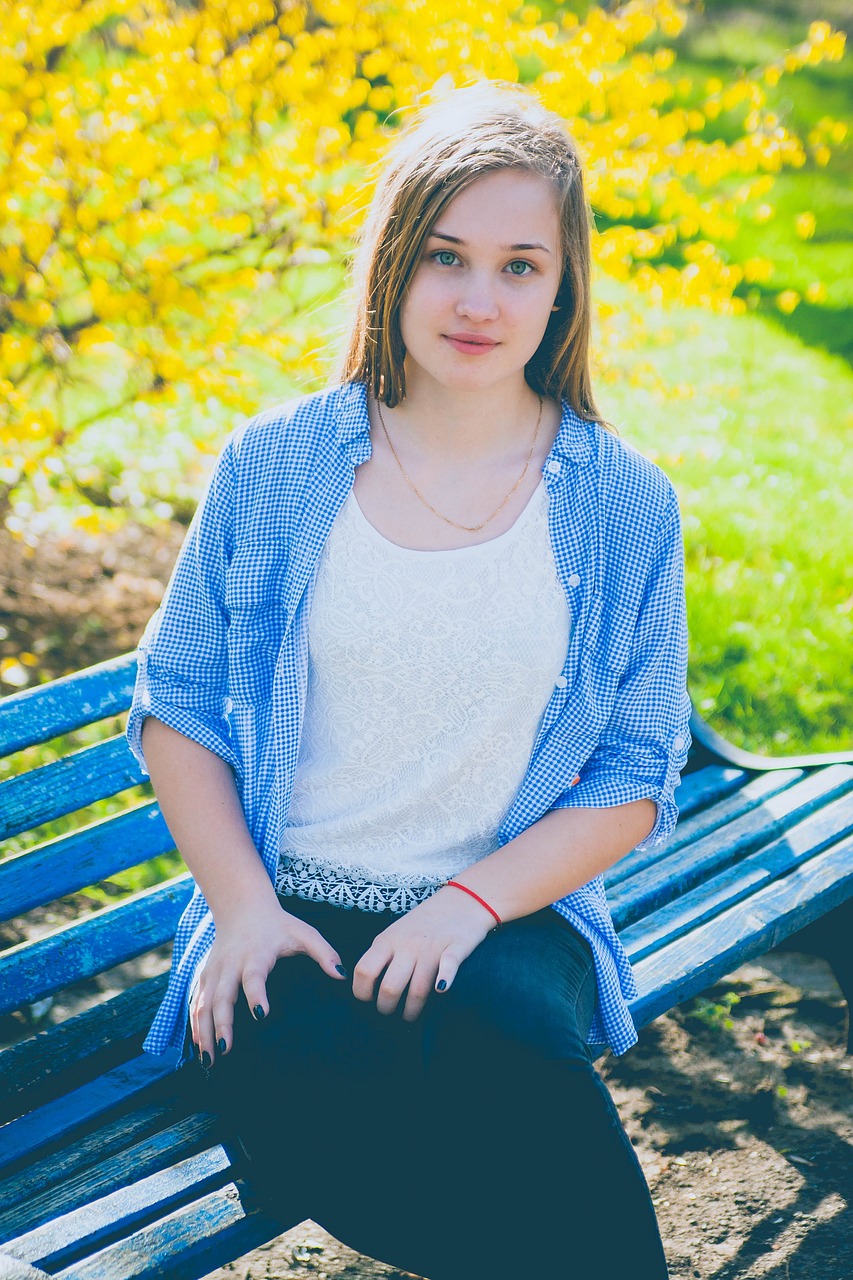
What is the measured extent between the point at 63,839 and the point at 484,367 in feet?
3.56

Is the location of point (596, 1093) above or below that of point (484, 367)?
below

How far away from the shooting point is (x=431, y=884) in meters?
2.05

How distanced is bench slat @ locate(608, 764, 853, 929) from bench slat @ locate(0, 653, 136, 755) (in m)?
1.03

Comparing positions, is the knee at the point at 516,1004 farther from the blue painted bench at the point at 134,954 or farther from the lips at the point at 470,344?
the lips at the point at 470,344

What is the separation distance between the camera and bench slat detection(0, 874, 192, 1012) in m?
2.23

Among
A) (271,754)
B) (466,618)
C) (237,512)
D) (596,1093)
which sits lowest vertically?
(596,1093)

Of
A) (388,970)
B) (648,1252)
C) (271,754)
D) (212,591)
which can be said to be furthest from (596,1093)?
(212,591)

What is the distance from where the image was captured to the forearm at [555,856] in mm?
1961

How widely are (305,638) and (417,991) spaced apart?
542mm

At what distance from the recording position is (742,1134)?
9.31ft

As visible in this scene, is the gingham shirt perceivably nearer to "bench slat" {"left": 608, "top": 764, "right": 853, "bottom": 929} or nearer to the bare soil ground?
"bench slat" {"left": 608, "top": 764, "right": 853, "bottom": 929}

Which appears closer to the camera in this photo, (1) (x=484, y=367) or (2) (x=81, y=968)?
(1) (x=484, y=367)

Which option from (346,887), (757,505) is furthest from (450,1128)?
(757,505)

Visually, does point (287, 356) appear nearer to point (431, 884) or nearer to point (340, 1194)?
point (431, 884)
